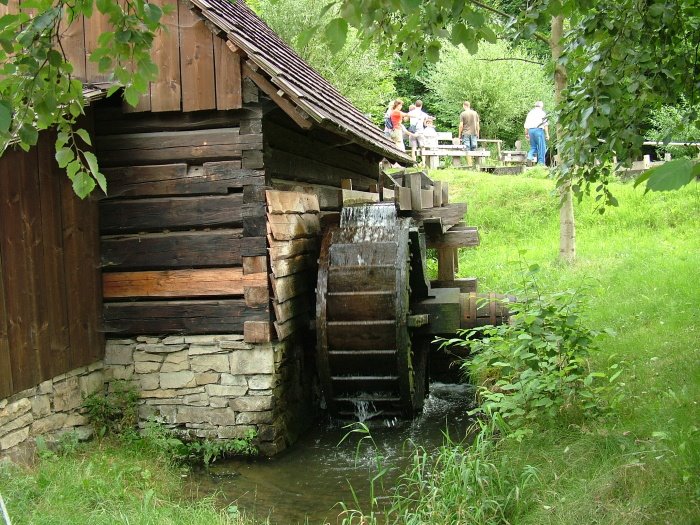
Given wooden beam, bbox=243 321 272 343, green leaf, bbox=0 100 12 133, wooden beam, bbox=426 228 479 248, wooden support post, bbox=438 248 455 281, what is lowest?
wooden beam, bbox=243 321 272 343

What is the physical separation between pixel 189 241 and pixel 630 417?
4.01 metres

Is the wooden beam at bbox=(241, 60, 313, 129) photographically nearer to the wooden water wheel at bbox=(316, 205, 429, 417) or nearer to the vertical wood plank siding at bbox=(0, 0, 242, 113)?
the vertical wood plank siding at bbox=(0, 0, 242, 113)

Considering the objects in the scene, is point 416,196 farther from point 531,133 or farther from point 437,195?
point 531,133

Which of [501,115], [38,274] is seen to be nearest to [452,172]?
[501,115]

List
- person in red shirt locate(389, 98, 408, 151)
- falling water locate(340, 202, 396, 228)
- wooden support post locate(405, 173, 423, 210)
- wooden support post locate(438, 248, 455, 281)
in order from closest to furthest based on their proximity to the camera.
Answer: falling water locate(340, 202, 396, 228)
wooden support post locate(405, 173, 423, 210)
wooden support post locate(438, 248, 455, 281)
person in red shirt locate(389, 98, 408, 151)

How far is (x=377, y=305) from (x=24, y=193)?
3.36m

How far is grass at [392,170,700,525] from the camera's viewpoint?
394 centimetres

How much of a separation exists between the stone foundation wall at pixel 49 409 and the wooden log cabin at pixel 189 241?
26 millimetres

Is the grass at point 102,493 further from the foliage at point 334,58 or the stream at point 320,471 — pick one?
the foliage at point 334,58

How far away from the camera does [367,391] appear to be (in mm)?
7602

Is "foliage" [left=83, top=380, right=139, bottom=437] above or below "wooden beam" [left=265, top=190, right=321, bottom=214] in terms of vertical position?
below

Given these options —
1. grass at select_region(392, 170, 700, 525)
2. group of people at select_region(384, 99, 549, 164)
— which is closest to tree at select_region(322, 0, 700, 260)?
grass at select_region(392, 170, 700, 525)

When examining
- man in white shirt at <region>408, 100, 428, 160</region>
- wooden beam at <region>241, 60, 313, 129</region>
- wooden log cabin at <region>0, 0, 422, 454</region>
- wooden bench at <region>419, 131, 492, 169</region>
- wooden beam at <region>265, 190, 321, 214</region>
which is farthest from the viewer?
man in white shirt at <region>408, 100, 428, 160</region>

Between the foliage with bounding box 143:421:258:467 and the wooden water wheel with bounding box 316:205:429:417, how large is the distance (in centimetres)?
112
